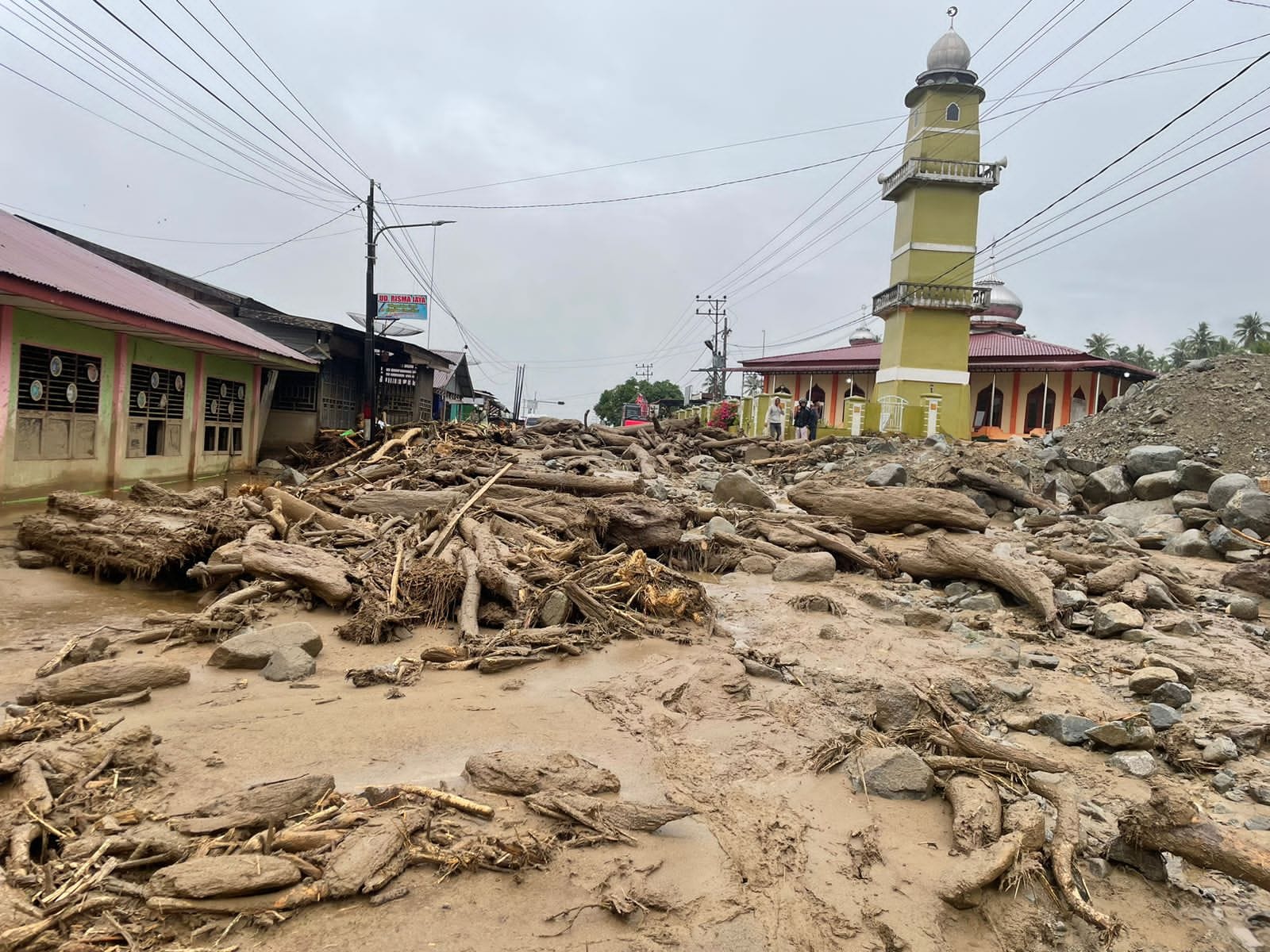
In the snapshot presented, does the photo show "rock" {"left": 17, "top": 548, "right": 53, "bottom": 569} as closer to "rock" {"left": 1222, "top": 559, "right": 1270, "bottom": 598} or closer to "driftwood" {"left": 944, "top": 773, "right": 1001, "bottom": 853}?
"driftwood" {"left": 944, "top": 773, "right": 1001, "bottom": 853}

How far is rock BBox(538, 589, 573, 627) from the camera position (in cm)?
644

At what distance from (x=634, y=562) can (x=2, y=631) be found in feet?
17.4

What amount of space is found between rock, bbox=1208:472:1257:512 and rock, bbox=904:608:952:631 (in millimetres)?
6790

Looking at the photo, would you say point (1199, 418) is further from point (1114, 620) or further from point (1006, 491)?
point (1114, 620)

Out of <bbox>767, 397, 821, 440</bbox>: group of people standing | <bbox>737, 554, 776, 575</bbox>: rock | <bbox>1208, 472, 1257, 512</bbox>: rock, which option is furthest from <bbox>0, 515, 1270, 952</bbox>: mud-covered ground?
<bbox>767, 397, 821, 440</bbox>: group of people standing

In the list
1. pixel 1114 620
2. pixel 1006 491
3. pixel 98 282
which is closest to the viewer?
pixel 1114 620

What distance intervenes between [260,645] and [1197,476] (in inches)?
561

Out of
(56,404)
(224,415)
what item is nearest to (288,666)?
(56,404)

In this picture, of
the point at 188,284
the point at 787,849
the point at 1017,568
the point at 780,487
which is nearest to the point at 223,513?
the point at 787,849

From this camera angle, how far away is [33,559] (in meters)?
7.58

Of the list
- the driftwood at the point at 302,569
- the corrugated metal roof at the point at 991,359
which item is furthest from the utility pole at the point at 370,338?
the corrugated metal roof at the point at 991,359

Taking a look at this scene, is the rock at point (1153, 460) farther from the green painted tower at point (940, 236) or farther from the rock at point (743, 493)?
the green painted tower at point (940, 236)

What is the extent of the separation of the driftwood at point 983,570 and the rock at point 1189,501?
205 inches

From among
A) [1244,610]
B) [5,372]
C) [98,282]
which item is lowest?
[1244,610]
